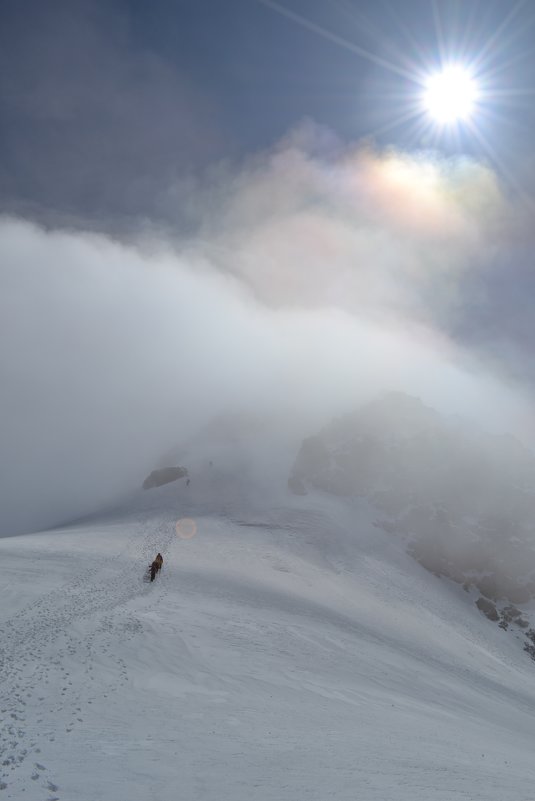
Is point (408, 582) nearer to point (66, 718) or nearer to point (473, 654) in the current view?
point (473, 654)

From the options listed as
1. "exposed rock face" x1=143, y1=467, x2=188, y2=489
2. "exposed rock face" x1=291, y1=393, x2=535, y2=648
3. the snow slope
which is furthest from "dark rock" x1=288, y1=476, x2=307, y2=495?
the snow slope

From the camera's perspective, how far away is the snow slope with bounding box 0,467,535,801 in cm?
1323

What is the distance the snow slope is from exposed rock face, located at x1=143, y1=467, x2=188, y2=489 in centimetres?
3841

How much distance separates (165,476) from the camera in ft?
302

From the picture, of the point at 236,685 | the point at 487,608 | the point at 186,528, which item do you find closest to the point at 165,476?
the point at 186,528

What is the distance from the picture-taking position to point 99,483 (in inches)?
5261

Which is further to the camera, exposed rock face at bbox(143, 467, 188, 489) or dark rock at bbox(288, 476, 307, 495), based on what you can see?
exposed rock face at bbox(143, 467, 188, 489)

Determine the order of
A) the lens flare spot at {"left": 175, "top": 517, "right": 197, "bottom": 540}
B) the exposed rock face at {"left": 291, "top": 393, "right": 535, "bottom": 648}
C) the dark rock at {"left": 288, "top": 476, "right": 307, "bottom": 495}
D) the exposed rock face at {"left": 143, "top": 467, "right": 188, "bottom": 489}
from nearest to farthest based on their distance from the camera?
the lens flare spot at {"left": 175, "top": 517, "right": 197, "bottom": 540}
the exposed rock face at {"left": 291, "top": 393, "right": 535, "bottom": 648}
the dark rock at {"left": 288, "top": 476, "right": 307, "bottom": 495}
the exposed rock face at {"left": 143, "top": 467, "right": 188, "bottom": 489}

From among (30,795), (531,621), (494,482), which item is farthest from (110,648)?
(494,482)

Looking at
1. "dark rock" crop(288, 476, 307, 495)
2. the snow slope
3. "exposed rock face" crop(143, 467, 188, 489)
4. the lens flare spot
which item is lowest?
the snow slope

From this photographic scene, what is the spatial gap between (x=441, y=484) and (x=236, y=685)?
77449mm

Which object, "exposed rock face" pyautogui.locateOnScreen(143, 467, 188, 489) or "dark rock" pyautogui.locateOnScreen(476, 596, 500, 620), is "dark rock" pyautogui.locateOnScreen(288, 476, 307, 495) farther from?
"dark rock" pyautogui.locateOnScreen(476, 596, 500, 620)

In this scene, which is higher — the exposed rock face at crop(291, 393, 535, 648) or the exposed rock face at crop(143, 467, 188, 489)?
the exposed rock face at crop(291, 393, 535, 648)

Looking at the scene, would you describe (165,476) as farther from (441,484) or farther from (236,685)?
(236,685)
